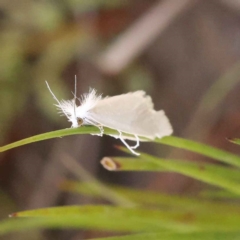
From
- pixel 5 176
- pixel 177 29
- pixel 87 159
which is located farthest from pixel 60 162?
pixel 177 29

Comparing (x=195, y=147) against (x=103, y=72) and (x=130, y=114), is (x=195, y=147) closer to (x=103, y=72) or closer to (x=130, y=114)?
(x=130, y=114)

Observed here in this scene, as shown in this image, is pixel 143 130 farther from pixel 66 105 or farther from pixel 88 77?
pixel 88 77

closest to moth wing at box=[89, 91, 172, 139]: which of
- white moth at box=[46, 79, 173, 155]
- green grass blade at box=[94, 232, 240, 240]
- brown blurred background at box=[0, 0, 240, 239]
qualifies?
white moth at box=[46, 79, 173, 155]

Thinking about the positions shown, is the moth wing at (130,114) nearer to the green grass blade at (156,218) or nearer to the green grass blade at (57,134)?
the green grass blade at (57,134)

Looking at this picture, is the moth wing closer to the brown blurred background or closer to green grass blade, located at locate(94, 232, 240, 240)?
green grass blade, located at locate(94, 232, 240, 240)

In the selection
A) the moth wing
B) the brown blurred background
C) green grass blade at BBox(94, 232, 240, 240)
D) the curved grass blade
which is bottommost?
green grass blade at BBox(94, 232, 240, 240)

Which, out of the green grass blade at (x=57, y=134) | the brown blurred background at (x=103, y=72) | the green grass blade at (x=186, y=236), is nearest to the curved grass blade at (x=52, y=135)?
the green grass blade at (x=57, y=134)

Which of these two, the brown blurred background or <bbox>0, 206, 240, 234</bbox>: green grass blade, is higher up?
the brown blurred background
